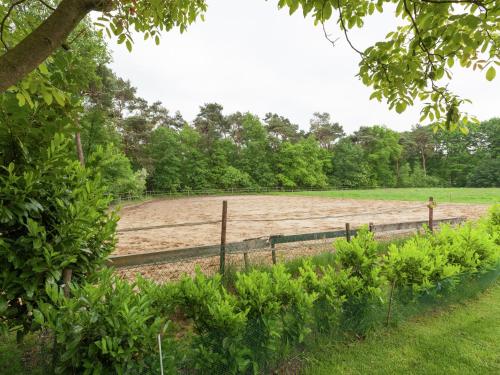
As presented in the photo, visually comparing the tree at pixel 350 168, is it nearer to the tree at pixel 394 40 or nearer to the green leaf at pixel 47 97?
the tree at pixel 394 40

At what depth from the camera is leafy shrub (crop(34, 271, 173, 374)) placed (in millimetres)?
2049

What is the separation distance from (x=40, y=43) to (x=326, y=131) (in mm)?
72983

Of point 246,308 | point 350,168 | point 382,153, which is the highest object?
point 382,153

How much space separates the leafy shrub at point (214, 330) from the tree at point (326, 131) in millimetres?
69834

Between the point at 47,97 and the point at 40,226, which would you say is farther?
the point at 40,226

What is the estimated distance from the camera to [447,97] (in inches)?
93.8

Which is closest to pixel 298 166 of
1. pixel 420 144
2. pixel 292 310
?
pixel 420 144

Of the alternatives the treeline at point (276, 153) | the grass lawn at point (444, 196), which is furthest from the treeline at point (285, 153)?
the grass lawn at point (444, 196)

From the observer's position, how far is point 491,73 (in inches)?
72.5

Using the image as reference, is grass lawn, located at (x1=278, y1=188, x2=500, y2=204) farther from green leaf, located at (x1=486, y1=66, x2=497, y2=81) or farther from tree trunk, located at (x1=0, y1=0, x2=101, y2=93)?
tree trunk, located at (x1=0, y1=0, x2=101, y2=93)

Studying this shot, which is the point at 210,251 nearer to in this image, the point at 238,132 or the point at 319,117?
the point at 238,132

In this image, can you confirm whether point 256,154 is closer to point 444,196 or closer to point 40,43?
point 444,196

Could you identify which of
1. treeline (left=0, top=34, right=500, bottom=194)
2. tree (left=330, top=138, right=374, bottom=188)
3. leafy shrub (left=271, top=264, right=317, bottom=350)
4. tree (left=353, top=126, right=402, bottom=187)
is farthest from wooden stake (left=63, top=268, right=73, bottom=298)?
tree (left=353, top=126, right=402, bottom=187)

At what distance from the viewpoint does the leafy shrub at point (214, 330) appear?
2.67 meters
